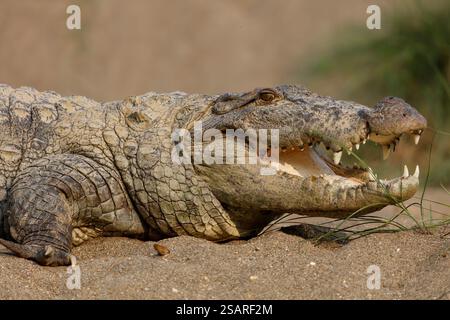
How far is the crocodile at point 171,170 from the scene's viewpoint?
5.09 m

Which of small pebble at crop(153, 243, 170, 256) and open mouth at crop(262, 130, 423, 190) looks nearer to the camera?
small pebble at crop(153, 243, 170, 256)

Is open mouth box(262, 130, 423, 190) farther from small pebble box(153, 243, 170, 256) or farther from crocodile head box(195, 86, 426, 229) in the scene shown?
small pebble box(153, 243, 170, 256)

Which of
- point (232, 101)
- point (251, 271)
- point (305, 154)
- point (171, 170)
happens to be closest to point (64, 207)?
point (171, 170)

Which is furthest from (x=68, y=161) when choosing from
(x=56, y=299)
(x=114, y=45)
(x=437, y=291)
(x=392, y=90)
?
(x=114, y=45)

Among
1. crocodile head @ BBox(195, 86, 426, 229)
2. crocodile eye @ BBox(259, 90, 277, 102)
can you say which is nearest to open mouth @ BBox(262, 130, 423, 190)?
crocodile head @ BBox(195, 86, 426, 229)

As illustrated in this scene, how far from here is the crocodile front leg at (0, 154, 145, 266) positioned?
16.7ft

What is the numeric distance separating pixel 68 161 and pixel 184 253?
105 centimetres

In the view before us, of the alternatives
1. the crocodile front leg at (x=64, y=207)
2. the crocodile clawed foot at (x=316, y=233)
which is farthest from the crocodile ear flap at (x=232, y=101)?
the crocodile clawed foot at (x=316, y=233)

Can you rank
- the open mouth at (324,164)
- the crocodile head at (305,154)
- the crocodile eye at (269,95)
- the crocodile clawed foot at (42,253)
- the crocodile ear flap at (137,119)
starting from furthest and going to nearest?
the crocodile ear flap at (137,119), the crocodile eye at (269,95), the open mouth at (324,164), the crocodile head at (305,154), the crocodile clawed foot at (42,253)

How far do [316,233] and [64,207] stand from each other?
1.62 meters

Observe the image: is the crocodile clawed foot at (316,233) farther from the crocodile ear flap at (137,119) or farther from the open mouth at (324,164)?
the crocodile ear flap at (137,119)

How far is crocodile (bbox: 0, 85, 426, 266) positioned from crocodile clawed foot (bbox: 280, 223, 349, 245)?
21cm

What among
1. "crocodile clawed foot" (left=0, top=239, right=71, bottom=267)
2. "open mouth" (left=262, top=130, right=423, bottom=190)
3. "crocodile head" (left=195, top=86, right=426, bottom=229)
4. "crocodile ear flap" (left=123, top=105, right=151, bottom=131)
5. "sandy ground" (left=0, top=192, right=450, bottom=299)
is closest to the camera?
"sandy ground" (left=0, top=192, right=450, bottom=299)
